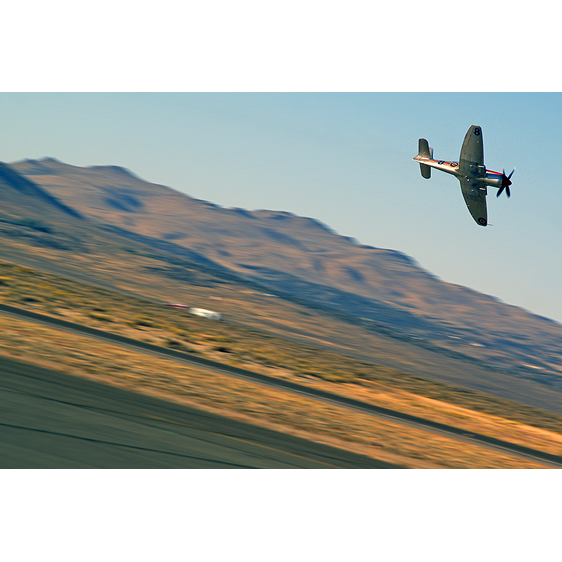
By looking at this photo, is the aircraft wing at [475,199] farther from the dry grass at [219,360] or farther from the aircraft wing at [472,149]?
the dry grass at [219,360]

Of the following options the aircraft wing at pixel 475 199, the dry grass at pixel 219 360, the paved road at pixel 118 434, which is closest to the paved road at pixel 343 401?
the dry grass at pixel 219 360

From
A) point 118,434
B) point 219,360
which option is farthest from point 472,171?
point 118,434

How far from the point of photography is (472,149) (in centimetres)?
3388

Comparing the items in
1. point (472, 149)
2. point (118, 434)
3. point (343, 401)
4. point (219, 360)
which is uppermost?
point (472, 149)

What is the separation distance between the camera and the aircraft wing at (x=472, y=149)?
32.8 meters

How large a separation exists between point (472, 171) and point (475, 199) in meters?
3.48

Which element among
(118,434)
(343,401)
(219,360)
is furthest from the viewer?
(219,360)

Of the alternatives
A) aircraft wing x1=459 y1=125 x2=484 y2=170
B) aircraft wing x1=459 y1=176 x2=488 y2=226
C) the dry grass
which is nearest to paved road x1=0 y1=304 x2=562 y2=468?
the dry grass

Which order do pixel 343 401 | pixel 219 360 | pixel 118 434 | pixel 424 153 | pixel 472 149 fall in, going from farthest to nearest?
pixel 424 153
pixel 219 360
pixel 472 149
pixel 343 401
pixel 118 434

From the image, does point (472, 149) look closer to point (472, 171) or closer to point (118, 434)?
point (472, 171)

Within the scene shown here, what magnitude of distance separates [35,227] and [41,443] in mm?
195115

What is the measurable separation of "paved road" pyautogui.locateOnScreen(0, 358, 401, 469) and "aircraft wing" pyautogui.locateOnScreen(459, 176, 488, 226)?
23.5 meters

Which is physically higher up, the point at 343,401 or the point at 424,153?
the point at 424,153

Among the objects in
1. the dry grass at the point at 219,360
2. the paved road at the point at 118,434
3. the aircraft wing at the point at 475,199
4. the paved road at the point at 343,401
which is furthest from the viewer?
the aircraft wing at the point at 475,199
